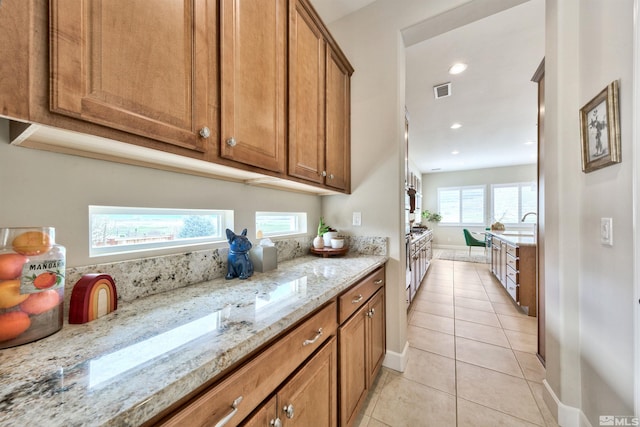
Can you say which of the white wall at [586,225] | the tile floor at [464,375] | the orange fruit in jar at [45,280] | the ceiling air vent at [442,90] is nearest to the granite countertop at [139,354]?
the orange fruit in jar at [45,280]

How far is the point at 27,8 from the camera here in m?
0.50

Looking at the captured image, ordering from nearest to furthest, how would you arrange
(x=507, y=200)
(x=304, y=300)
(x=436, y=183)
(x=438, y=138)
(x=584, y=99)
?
(x=304, y=300)
(x=584, y=99)
(x=438, y=138)
(x=507, y=200)
(x=436, y=183)

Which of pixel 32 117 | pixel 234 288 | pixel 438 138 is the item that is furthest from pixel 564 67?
pixel 438 138

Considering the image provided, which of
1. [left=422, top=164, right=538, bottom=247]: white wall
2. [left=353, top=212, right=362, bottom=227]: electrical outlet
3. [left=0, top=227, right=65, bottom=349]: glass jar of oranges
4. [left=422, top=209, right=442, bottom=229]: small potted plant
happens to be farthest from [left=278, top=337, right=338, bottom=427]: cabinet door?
[left=422, top=164, right=538, bottom=247]: white wall

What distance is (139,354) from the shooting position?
0.51 metres

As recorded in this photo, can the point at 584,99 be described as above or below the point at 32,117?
above

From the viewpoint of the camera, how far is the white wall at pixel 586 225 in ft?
3.11

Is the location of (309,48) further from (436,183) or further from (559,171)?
(436,183)

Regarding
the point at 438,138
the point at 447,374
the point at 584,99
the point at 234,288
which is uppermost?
the point at 438,138

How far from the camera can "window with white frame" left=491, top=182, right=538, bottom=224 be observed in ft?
23.7

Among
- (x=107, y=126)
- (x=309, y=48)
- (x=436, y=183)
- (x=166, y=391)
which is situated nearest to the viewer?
(x=166, y=391)

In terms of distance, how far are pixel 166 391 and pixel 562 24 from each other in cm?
233

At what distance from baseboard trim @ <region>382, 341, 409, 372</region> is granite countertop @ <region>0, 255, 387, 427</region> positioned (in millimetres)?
1290

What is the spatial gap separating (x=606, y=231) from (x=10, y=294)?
2.11 m
